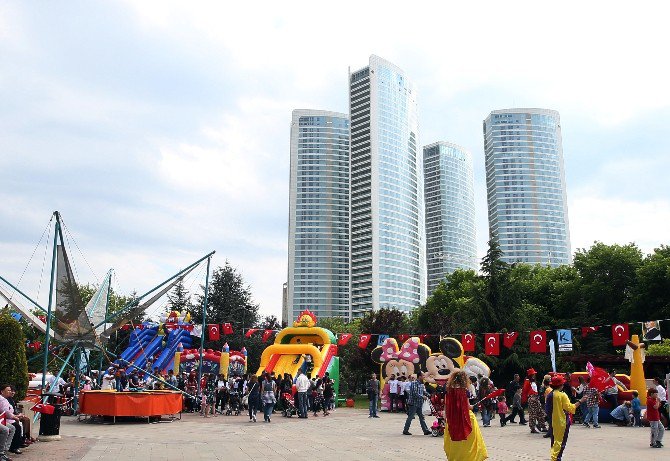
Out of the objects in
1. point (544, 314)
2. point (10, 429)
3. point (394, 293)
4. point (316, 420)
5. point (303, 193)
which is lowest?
point (316, 420)

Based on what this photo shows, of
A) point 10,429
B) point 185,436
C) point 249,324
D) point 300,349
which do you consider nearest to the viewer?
point 10,429

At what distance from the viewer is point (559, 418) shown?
925cm

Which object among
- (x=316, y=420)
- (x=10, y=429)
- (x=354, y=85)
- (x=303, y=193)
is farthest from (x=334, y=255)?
(x=10, y=429)

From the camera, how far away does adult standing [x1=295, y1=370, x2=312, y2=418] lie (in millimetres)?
19672

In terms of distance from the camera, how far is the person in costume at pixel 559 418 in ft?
29.5

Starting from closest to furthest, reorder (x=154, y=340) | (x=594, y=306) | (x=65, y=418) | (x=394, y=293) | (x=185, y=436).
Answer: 1. (x=185, y=436)
2. (x=65, y=418)
3. (x=154, y=340)
4. (x=594, y=306)
5. (x=394, y=293)

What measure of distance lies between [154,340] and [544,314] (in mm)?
27481

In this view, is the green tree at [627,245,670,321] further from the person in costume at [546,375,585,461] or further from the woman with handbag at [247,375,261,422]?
the person in costume at [546,375,585,461]

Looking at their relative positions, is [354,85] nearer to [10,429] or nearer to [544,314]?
[544,314]

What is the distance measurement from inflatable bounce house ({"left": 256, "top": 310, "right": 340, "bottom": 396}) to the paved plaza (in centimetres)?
852

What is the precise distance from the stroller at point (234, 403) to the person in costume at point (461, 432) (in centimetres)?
1492

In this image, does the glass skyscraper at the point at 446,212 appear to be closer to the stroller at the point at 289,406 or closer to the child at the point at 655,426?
the stroller at the point at 289,406

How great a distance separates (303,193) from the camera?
11700 centimetres

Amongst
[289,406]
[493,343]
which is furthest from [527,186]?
[289,406]
